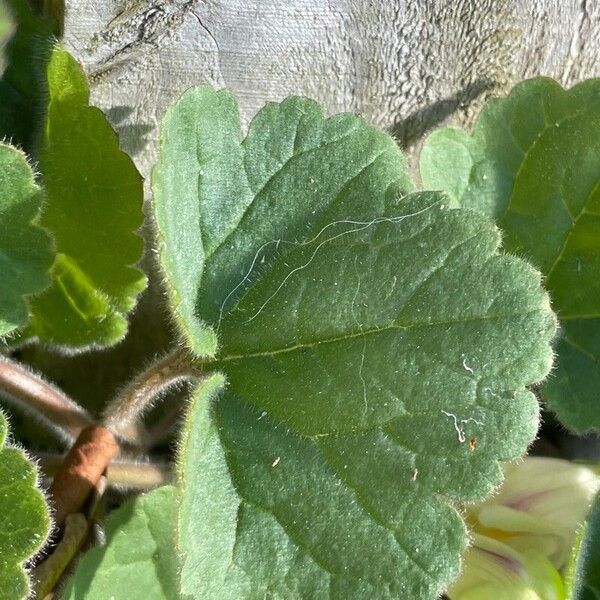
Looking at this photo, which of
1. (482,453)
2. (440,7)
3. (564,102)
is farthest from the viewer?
(564,102)

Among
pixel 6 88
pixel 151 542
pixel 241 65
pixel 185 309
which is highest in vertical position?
pixel 241 65

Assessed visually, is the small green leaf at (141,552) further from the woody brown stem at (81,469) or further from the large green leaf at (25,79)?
the large green leaf at (25,79)

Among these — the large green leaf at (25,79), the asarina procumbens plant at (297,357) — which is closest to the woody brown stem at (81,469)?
the asarina procumbens plant at (297,357)

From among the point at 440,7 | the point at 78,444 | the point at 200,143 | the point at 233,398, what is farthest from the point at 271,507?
the point at 440,7

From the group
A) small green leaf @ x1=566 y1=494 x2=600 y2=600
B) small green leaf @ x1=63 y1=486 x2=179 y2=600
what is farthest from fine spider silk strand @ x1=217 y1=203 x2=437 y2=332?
small green leaf @ x1=566 y1=494 x2=600 y2=600

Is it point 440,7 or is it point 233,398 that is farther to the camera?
point 440,7

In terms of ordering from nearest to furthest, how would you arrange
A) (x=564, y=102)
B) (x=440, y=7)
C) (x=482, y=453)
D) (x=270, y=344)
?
1. (x=482, y=453)
2. (x=270, y=344)
3. (x=440, y=7)
4. (x=564, y=102)

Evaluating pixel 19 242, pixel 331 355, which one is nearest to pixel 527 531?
pixel 331 355

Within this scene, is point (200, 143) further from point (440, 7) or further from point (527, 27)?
point (527, 27)
